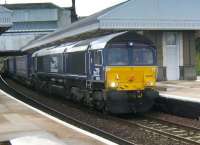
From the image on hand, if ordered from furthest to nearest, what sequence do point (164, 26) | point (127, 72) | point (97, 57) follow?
point (164, 26) < point (97, 57) < point (127, 72)

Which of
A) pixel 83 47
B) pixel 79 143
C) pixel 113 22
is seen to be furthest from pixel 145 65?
pixel 113 22

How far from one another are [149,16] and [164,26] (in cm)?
101

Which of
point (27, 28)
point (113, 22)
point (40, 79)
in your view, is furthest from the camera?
point (27, 28)

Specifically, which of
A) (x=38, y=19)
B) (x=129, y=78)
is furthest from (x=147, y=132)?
(x=38, y=19)

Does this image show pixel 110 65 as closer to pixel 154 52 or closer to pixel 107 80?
pixel 107 80

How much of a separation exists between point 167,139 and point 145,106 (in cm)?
522

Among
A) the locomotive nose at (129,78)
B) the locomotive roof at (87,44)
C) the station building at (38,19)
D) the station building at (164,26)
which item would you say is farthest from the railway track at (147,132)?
the station building at (38,19)

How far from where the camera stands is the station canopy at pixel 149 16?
99.0 feet

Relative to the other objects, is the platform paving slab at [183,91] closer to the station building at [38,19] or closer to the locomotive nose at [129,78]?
the locomotive nose at [129,78]

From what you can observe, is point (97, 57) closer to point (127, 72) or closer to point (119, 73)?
point (119, 73)

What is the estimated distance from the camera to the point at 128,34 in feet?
65.0

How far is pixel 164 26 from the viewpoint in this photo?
101 feet

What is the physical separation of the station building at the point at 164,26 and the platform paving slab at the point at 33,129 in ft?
39.3

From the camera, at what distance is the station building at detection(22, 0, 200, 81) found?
30.4 m
